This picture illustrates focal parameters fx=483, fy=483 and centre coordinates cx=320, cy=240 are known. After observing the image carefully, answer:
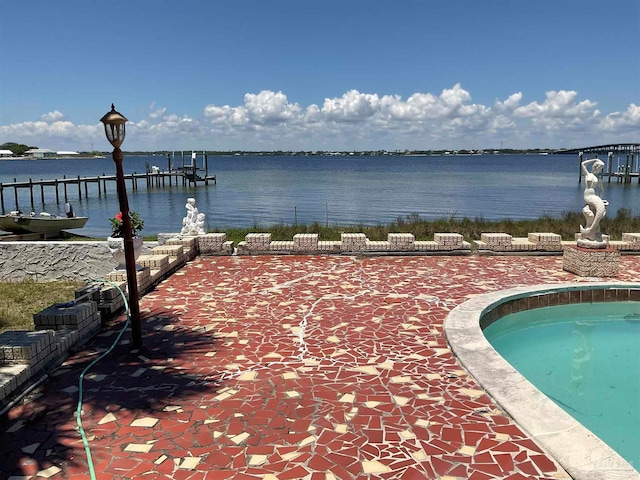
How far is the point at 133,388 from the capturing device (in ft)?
17.4

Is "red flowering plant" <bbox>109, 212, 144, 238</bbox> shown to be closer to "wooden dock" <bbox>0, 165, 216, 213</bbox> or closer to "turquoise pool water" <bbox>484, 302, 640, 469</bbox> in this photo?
"turquoise pool water" <bbox>484, 302, 640, 469</bbox>

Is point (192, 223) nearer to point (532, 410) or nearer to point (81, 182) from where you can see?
point (532, 410)

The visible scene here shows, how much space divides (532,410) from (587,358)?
329 centimetres

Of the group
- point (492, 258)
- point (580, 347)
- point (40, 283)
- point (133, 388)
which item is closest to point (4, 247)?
point (40, 283)

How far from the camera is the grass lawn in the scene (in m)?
9.11

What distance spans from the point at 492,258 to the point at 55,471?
10646 millimetres

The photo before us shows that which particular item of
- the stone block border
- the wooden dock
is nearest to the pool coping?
the stone block border

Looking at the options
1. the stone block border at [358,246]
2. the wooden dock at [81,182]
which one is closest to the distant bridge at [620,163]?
the stone block border at [358,246]

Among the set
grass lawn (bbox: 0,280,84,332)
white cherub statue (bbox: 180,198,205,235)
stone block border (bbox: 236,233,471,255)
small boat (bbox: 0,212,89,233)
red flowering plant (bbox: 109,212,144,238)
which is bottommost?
grass lawn (bbox: 0,280,84,332)

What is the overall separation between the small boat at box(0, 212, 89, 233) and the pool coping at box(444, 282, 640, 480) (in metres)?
21.5

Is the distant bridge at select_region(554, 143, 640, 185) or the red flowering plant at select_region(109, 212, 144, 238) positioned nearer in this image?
the red flowering plant at select_region(109, 212, 144, 238)

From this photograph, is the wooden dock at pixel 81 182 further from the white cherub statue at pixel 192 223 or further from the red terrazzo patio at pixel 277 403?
the red terrazzo patio at pixel 277 403

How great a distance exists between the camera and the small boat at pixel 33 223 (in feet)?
72.8

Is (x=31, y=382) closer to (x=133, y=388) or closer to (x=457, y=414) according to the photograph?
(x=133, y=388)
